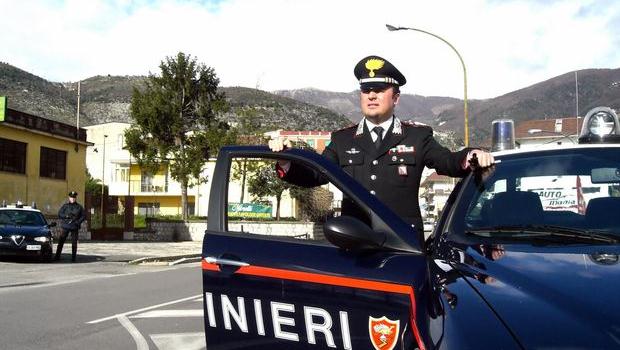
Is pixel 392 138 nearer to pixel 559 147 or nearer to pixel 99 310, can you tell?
pixel 559 147

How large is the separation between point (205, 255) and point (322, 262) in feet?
2.25

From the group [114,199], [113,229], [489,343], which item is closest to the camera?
[489,343]

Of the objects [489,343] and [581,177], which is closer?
[489,343]

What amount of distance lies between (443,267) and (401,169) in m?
1.08

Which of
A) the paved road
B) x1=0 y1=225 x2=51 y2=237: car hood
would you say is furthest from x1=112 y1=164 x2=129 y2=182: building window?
the paved road

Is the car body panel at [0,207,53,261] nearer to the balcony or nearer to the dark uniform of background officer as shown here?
the dark uniform of background officer

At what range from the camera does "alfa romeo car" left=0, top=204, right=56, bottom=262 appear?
1673cm

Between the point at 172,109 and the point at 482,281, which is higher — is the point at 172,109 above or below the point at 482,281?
above

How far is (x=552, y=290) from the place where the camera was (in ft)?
7.11

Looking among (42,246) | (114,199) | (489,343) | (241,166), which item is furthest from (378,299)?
(114,199)

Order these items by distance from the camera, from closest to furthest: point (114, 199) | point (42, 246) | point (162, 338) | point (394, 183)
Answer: point (394, 183) → point (162, 338) → point (42, 246) → point (114, 199)

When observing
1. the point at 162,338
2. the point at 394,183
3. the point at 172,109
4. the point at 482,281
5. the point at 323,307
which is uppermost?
the point at 172,109

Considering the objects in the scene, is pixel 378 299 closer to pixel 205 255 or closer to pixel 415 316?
pixel 415 316

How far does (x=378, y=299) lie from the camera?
9.34 ft
